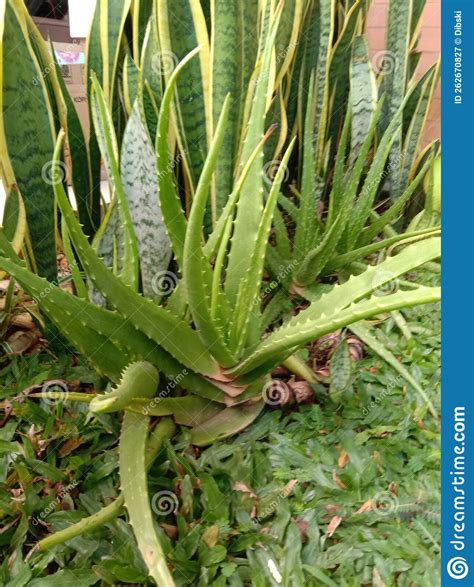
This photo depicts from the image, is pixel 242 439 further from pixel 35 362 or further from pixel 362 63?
pixel 362 63

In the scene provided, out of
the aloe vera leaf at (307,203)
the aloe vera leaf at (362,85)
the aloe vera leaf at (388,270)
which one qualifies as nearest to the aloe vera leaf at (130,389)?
the aloe vera leaf at (388,270)

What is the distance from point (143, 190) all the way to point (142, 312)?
185mm

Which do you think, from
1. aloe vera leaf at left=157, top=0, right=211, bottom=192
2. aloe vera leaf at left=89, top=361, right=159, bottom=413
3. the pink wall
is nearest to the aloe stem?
aloe vera leaf at left=89, top=361, right=159, bottom=413

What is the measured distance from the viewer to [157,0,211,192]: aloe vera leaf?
82cm

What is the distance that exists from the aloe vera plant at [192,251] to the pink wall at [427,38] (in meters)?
0.37

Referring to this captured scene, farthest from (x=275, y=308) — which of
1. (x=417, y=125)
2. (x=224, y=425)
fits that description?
(x=417, y=125)

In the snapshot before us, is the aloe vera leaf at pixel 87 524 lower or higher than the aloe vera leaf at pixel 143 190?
lower

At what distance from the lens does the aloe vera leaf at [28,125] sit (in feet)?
2.40

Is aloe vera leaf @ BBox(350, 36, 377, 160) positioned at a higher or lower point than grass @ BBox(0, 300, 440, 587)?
higher

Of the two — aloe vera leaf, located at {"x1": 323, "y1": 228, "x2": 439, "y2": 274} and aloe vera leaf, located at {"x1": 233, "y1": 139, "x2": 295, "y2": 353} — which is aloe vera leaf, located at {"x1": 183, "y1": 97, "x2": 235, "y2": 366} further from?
aloe vera leaf, located at {"x1": 323, "y1": 228, "x2": 439, "y2": 274}

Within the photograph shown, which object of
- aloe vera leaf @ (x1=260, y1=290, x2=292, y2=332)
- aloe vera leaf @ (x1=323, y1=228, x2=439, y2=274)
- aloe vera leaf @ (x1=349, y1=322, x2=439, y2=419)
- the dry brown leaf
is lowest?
the dry brown leaf

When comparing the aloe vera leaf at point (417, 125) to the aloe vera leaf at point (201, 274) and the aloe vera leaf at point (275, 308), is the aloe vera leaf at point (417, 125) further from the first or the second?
the aloe vera leaf at point (201, 274)

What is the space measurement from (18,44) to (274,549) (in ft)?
2.36

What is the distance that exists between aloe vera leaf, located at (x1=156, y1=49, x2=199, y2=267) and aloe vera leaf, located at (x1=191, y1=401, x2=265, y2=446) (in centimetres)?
23
